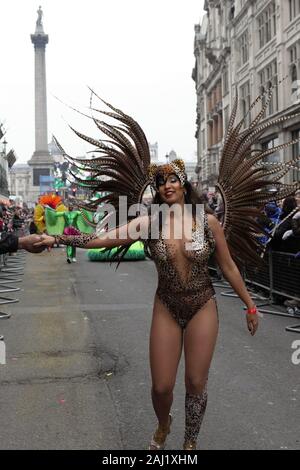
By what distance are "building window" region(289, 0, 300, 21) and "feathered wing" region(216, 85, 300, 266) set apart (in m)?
24.5

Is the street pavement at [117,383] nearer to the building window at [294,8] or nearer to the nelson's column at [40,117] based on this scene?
the building window at [294,8]

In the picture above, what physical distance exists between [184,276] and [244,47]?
36324 mm

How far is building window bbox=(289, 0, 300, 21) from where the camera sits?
2722 cm

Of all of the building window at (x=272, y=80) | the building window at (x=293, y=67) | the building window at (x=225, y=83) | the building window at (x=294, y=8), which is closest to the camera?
the building window at (x=293, y=67)

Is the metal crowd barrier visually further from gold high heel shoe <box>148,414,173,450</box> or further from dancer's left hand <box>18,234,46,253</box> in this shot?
dancer's left hand <box>18,234,46,253</box>

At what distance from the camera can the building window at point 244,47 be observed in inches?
1452

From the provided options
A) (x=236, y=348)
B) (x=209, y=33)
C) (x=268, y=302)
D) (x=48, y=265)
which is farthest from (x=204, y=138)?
(x=236, y=348)

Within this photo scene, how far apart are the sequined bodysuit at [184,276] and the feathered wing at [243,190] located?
685 millimetres

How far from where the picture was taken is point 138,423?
15.4ft

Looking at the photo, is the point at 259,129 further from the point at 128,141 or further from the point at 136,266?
the point at 136,266

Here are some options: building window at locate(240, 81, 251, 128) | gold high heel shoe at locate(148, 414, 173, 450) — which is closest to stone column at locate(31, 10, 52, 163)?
Answer: building window at locate(240, 81, 251, 128)

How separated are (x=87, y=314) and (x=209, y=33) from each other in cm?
4913

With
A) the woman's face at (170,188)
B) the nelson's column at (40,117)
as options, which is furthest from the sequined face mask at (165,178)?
the nelson's column at (40,117)

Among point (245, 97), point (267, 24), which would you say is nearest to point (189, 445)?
point (267, 24)
